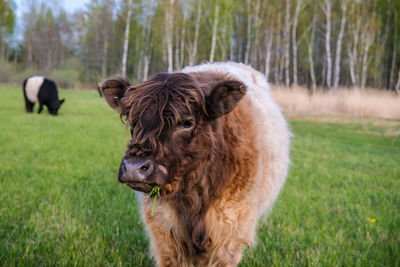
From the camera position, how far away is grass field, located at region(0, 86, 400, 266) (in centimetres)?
327

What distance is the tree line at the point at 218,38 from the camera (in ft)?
109

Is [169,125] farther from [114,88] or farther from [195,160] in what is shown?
[114,88]

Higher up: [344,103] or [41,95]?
[344,103]

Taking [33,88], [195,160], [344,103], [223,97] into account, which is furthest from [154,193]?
[344,103]

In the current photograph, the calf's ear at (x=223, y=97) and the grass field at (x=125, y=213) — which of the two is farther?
the grass field at (x=125, y=213)

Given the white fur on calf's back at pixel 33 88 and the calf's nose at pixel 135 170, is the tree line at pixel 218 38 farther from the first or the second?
the calf's nose at pixel 135 170

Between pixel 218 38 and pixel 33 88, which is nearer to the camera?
pixel 33 88

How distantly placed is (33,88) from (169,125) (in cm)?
1648

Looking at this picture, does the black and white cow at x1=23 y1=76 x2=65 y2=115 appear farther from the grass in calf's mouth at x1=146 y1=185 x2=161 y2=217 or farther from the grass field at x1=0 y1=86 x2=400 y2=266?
the grass in calf's mouth at x1=146 y1=185 x2=161 y2=217

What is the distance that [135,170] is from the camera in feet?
6.82

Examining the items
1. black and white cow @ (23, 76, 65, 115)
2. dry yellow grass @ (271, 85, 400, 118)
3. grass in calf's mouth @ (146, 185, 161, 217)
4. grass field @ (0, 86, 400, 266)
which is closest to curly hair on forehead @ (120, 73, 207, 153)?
grass in calf's mouth @ (146, 185, 161, 217)

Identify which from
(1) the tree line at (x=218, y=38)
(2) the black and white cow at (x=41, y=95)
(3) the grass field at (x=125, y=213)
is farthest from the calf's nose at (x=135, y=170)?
(1) the tree line at (x=218, y=38)

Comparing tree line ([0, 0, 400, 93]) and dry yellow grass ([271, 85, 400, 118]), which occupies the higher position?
tree line ([0, 0, 400, 93])

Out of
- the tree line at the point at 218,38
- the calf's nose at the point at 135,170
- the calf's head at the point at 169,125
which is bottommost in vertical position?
the calf's nose at the point at 135,170
